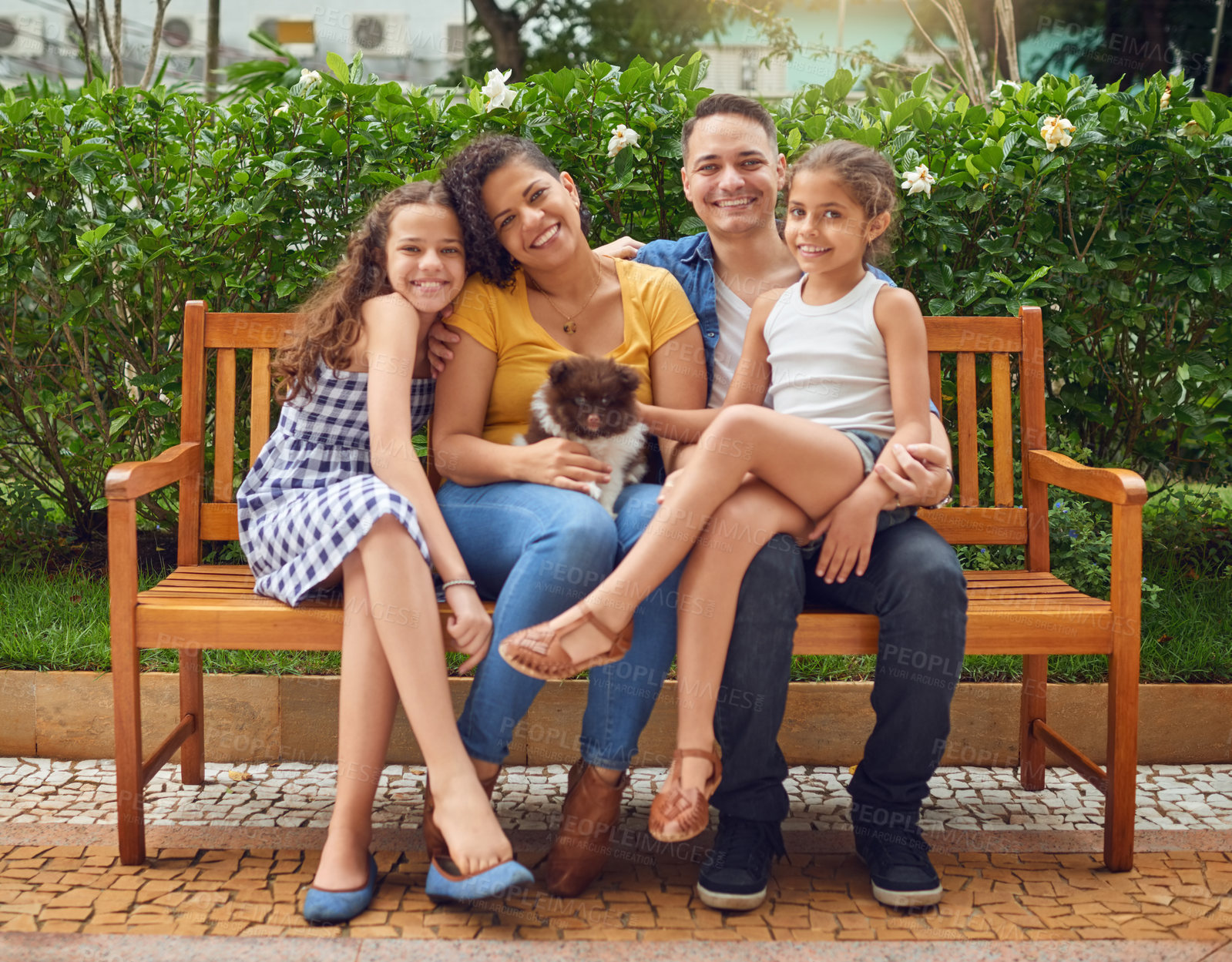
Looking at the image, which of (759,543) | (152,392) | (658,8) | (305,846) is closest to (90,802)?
(305,846)

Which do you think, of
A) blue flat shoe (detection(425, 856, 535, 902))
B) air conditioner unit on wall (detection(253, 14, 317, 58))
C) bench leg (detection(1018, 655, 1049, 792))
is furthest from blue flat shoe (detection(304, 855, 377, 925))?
air conditioner unit on wall (detection(253, 14, 317, 58))

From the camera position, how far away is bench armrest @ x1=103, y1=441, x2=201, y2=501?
8.06 feet

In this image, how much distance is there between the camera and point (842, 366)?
2.65 m

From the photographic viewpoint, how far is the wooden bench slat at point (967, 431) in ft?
10.1

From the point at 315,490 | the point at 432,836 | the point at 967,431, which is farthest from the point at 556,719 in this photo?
the point at 967,431

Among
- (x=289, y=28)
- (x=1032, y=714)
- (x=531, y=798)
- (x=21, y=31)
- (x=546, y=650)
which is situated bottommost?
(x=531, y=798)

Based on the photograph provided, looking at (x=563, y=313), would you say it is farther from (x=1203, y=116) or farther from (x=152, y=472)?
(x=1203, y=116)

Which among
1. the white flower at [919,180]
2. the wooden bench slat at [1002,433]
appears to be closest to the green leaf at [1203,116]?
the white flower at [919,180]

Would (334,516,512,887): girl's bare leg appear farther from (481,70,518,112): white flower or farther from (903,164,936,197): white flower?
(903,164,936,197): white flower

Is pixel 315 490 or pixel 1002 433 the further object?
pixel 1002 433

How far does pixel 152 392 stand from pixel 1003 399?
3.06 metres

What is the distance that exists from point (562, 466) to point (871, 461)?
78cm

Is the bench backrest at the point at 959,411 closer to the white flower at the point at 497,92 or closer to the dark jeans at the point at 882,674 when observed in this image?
the dark jeans at the point at 882,674

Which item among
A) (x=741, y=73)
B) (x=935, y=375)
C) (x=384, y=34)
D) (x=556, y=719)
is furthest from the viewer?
(x=741, y=73)
